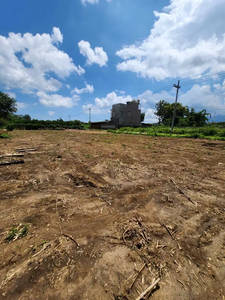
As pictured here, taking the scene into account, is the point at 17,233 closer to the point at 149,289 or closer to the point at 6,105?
the point at 149,289

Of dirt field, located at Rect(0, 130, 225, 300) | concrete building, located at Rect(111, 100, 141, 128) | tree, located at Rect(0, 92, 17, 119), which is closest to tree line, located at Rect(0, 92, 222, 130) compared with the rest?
tree, located at Rect(0, 92, 17, 119)

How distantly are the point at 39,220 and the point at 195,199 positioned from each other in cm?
403

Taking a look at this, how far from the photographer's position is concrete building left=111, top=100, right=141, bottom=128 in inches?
1893

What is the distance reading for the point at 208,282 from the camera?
5.95 ft

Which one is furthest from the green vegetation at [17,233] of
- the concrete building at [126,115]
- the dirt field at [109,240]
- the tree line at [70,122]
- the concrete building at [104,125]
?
the concrete building at [126,115]

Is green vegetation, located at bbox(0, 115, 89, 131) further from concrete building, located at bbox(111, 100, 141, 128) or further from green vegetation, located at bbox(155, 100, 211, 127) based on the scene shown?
green vegetation, located at bbox(155, 100, 211, 127)

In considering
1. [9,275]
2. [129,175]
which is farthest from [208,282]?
[129,175]

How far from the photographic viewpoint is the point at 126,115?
48.6m

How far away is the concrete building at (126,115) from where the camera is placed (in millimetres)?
48094

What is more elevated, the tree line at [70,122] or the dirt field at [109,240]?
the tree line at [70,122]

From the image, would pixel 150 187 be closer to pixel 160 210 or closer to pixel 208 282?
pixel 160 210

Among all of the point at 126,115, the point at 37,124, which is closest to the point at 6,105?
the point at 37,124

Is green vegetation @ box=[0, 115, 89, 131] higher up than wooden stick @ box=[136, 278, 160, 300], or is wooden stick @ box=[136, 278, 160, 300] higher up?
green vegetation @ box=[0, 115, 89, 131]

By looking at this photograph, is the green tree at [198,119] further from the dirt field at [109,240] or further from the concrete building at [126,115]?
the dirt field at [109,240]
